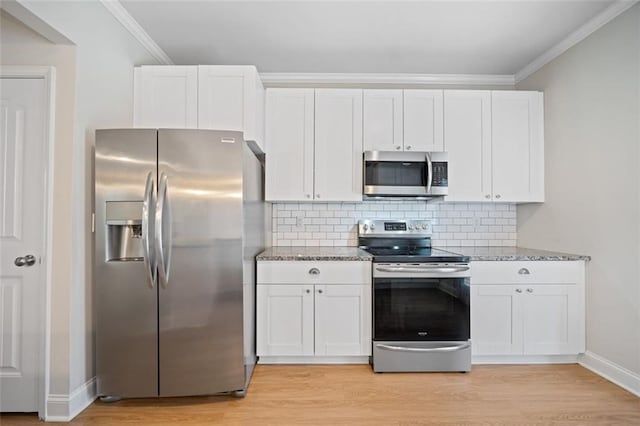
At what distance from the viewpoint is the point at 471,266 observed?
9.05ft

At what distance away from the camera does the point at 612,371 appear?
2451 mm

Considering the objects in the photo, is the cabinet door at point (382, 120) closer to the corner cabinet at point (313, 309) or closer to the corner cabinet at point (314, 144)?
the corner cabinet at point (314, 144)

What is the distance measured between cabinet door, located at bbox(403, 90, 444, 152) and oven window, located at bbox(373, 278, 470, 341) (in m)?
1.22

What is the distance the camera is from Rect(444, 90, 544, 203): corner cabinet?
314cm

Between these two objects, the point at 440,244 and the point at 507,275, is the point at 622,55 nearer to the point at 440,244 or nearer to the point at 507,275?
the point at 507,275

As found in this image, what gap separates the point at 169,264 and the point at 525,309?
2627mm

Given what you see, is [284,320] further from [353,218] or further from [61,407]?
[61,407]

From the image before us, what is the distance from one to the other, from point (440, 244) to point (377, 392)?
1.64 metres

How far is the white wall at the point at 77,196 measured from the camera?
1989mm

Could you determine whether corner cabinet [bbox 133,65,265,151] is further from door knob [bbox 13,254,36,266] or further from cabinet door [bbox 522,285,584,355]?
cabinet door [bbox 522,285,584,355]

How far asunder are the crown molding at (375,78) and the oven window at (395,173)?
0.93 meters

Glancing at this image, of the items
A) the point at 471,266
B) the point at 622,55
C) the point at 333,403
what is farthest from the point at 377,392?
the point at 622,55

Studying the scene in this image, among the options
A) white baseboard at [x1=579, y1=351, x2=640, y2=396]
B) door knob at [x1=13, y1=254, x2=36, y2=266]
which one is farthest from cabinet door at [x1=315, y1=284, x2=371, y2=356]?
door knob at [x1=13, y1=254, x2=36, y2=266]

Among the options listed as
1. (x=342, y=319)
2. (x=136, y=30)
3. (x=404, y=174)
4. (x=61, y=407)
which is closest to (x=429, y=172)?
(x=404, y=174)
